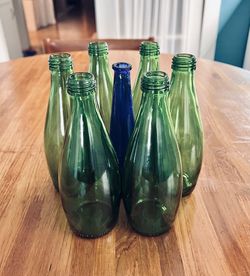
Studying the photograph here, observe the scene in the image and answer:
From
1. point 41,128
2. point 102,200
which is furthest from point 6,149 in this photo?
point 102,200

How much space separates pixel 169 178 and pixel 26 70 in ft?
3.33

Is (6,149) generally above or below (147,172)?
below

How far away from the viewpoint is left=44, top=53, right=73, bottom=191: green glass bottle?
0.46m

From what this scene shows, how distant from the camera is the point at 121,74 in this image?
45 centimetres

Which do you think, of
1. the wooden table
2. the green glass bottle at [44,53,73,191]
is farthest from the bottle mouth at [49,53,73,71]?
the wooden table

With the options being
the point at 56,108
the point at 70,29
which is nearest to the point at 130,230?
the point at 56,108

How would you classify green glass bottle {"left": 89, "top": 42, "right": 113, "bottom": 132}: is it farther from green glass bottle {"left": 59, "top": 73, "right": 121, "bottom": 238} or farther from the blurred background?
the blurred background

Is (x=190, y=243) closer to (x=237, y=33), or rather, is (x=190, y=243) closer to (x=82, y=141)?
(x=82, y=141)

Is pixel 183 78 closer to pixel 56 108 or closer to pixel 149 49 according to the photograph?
pixel 149 49

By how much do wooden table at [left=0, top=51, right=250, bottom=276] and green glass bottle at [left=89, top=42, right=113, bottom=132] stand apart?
18 centimetres

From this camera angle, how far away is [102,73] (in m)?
0.54

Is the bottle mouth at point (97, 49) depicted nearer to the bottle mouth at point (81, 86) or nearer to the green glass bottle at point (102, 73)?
the green glass bottle at point (102, 73)

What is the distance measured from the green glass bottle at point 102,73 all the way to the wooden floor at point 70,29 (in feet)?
14.1

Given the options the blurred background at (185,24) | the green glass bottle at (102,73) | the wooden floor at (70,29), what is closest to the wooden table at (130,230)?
the green glass bottle at (102,73)
